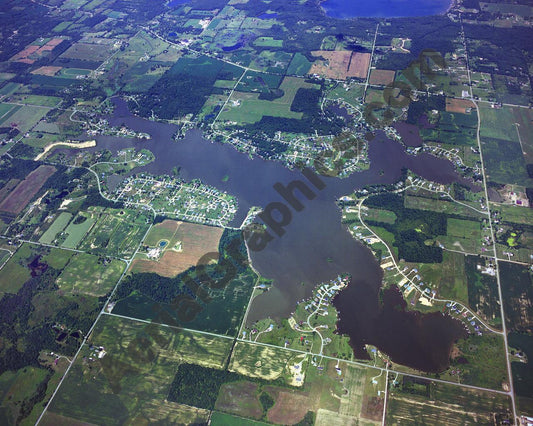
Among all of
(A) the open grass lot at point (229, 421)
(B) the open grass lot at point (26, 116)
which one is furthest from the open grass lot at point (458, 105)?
(B) the open grass lot at point (26, 116)

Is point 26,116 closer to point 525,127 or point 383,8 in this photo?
point 383,8

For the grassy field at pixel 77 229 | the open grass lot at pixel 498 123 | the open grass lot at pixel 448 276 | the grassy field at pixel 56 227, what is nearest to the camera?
the open grass lot at pixel 448 276

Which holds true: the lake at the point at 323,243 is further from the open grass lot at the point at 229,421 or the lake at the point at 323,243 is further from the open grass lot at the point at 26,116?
the open grass lot at the point at 26,116

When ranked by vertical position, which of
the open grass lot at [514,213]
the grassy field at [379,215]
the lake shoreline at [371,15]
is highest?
the lake shoreline at [371,15]

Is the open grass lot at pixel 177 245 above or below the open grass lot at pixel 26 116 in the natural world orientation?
below

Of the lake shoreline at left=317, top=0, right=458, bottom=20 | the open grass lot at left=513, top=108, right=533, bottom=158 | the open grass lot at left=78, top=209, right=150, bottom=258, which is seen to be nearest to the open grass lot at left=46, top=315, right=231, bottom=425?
the open grass lot at left=78, top=209, right=150, bottom=258

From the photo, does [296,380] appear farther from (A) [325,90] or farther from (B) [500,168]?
(A) [325,90]

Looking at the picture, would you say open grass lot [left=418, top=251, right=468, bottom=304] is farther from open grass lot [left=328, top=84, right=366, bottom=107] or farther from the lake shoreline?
the lake shoreline
